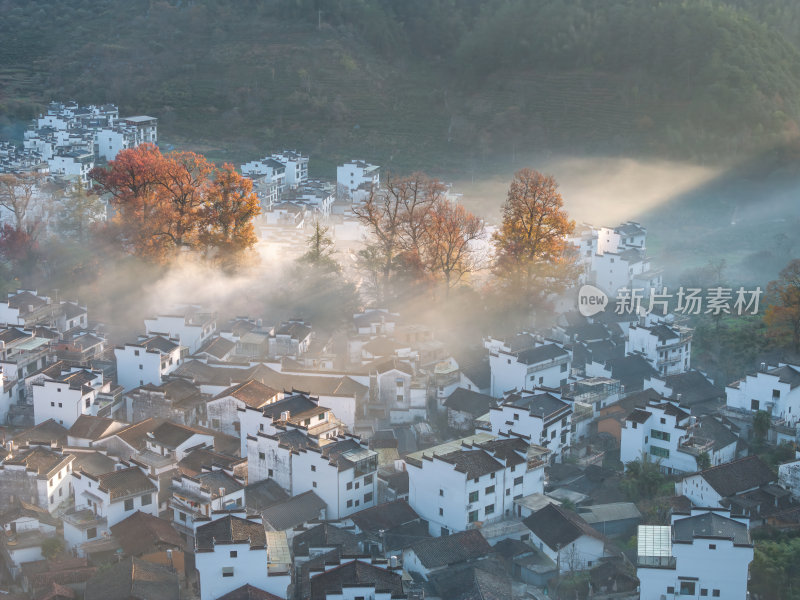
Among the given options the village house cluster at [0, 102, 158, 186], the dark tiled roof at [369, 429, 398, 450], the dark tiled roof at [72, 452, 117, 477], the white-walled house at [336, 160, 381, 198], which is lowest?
the dark tiled roof at [369, 429, 398, 450]

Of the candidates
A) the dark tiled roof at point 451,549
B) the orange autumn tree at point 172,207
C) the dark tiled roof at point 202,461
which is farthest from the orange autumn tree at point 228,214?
the dark tiled roof at point 451,549

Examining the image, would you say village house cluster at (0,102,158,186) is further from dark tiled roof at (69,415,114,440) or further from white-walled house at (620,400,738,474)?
white-walled house at (620,400,738,474)

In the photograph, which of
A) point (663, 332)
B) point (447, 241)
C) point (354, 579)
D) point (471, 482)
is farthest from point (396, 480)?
point (447, 241)

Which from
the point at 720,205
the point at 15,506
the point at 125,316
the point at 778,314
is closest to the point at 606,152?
the point at 720,205

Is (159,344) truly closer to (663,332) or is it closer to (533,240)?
(533,240)

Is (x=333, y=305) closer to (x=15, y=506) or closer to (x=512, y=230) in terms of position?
(x=512, y=230)

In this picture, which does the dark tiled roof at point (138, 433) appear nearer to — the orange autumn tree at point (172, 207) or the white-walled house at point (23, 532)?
the white-walled house at point (23, 532)

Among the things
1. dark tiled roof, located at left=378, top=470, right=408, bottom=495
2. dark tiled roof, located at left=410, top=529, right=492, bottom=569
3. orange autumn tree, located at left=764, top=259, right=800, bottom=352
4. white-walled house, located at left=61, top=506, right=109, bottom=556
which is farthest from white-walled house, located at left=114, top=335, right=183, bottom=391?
orange autumn tree, located at left=764, top=259, right=800, bottom=352
